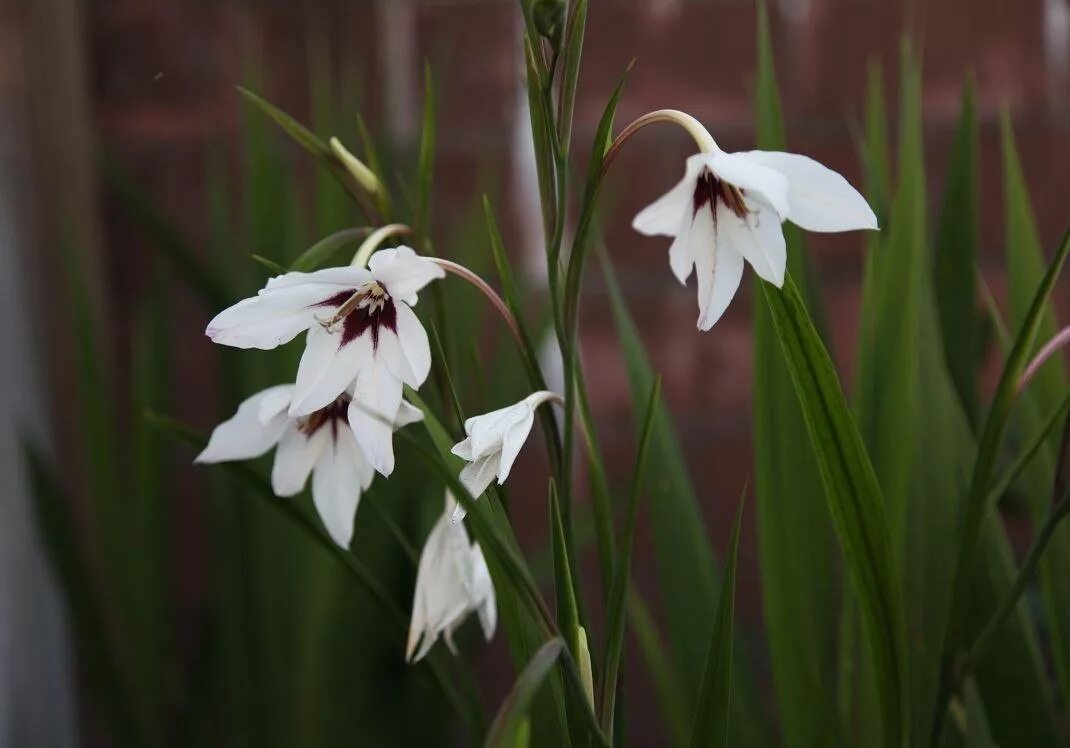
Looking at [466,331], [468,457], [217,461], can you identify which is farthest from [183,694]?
[468,457]

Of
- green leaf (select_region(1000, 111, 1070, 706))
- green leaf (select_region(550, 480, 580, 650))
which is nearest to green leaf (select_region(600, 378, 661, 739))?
green leaf (select_region(550, 480, 580, 650))

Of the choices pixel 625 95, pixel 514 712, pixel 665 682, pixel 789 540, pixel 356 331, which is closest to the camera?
pixel 514 712

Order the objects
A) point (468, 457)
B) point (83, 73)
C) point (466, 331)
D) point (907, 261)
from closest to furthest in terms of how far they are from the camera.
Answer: point (468, 457) < point (907, 261) < point (466, 331) < point (83, 73)

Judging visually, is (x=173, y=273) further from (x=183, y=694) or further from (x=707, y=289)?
(x=707, y=289)

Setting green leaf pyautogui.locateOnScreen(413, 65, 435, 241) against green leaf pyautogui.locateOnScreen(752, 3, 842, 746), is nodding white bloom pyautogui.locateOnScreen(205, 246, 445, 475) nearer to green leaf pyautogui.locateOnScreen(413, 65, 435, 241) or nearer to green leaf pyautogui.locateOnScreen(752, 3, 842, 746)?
green leaf pyautogui.locateOnScreen(413, 65, 435, 241)

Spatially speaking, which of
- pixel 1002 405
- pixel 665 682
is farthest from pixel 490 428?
pixel 665 682

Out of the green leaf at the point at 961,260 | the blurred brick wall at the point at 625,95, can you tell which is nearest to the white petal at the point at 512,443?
the green leaf at the point at 961,260

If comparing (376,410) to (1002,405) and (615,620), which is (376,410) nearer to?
(615,620)
